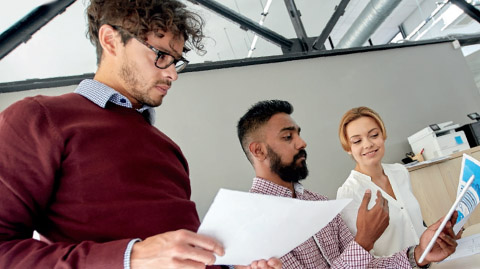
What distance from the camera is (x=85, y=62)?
4.69m

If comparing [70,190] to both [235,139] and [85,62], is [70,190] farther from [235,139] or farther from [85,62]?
[85,62]

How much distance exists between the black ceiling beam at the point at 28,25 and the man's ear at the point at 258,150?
214 centimetres

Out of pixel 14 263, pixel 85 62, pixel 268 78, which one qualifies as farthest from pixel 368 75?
pixel 14 263

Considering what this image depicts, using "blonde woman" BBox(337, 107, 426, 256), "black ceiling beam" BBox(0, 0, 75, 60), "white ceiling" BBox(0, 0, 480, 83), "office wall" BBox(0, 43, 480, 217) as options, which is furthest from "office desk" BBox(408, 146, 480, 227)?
"black ceiling beam" BBox(0, 0, 75, 60)

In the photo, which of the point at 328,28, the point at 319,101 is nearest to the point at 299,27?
the point at 328,28

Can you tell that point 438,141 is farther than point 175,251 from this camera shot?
Yes

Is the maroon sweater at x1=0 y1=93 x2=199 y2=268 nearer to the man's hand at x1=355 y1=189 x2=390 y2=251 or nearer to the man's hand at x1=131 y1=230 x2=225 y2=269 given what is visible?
the man's hand at x1=131 y1=230 x2=225 y2=269

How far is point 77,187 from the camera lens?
2.61 ft

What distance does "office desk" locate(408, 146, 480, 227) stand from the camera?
2.99 metres

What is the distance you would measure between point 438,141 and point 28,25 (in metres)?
3.66

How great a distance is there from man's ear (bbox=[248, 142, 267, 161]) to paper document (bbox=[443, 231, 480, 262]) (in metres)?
0.87

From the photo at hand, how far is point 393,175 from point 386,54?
238cm

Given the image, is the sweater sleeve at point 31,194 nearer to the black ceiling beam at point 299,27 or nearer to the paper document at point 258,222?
the paper document at point 258,222

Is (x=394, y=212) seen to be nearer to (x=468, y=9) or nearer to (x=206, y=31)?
(x=206, y=31)
